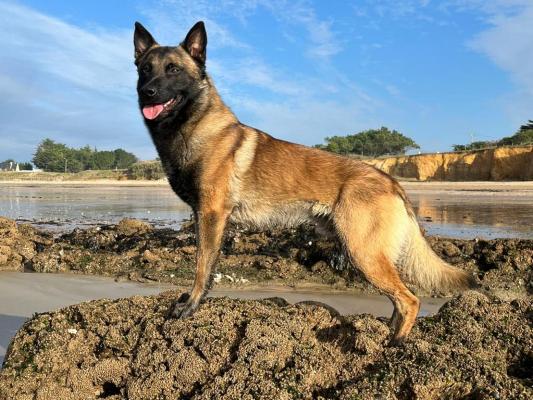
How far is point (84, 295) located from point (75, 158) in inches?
4849

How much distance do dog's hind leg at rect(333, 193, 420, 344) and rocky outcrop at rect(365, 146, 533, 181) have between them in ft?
152

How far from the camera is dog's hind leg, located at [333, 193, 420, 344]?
13.4 ft

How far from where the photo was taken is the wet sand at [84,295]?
593cm

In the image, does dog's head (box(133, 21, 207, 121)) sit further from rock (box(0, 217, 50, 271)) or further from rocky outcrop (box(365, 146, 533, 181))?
rocky outcrop (box(365, 146, 533, 181))

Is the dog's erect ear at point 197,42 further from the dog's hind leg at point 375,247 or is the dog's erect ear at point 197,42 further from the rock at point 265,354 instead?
the rock at point 265,354

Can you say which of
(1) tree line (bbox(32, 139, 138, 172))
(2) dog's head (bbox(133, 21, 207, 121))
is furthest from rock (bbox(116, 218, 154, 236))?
(1) tree line (bbox(32, 139, 138, 172))

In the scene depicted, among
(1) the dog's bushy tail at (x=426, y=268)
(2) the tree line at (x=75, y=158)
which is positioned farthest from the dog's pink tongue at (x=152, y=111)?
(2) the tree line at (x=75, y=158)

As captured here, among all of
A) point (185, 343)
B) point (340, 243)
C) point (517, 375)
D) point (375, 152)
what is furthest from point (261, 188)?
point (375, 152)

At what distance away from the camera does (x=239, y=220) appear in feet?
15.5

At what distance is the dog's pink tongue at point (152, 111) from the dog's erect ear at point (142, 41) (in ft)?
2.79

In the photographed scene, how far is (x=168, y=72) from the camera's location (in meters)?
4.79

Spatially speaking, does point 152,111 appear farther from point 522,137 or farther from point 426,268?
point 522,137

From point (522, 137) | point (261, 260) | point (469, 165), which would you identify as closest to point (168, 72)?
point (261, 260)

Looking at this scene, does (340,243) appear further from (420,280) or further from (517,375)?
(517,375)
